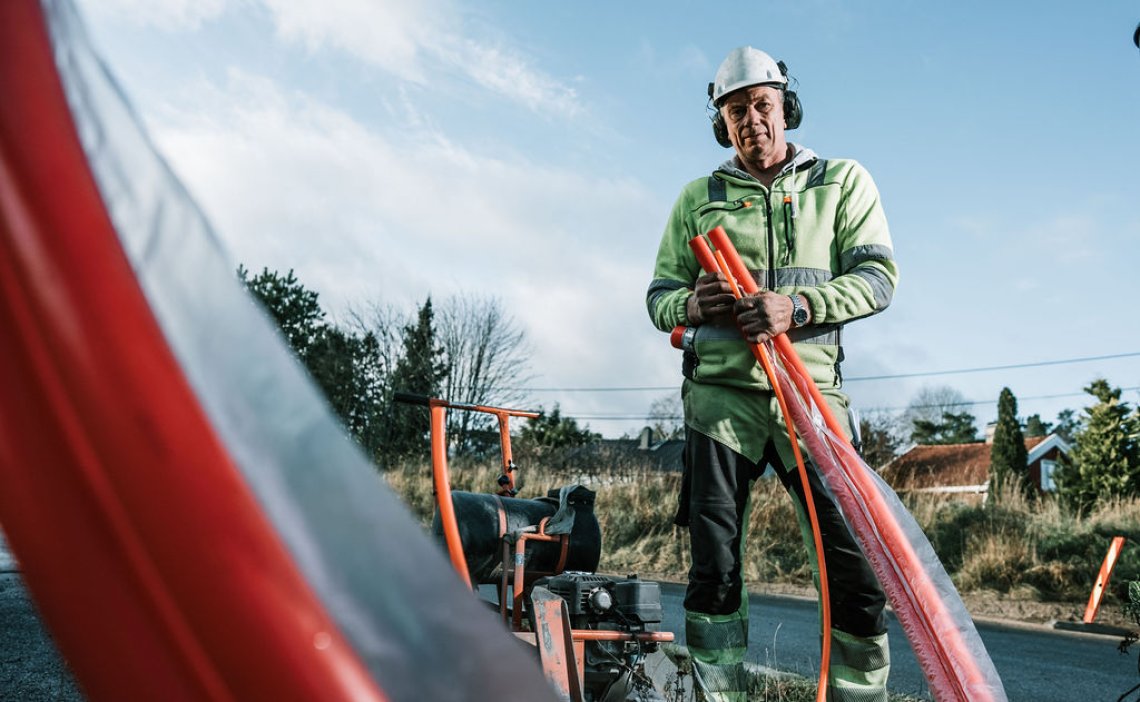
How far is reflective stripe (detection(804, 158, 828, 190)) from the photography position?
9.86 ft

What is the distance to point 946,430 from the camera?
2655 inches

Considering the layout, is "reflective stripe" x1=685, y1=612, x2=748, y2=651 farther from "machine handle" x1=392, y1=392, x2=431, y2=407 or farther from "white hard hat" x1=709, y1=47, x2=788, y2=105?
"white hard hat" x1=709, y1=47, x2=788, y2=105

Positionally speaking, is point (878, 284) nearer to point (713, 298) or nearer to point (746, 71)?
point (713, 298)

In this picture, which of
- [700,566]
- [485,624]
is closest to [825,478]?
[700,566]

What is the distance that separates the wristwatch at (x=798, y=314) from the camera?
272 cm

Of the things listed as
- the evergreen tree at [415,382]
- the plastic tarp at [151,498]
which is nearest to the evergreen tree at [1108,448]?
the evergreen tree at [415,382]

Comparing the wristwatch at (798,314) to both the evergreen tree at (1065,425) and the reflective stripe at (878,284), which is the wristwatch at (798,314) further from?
the evergreen tree at (1065,425)

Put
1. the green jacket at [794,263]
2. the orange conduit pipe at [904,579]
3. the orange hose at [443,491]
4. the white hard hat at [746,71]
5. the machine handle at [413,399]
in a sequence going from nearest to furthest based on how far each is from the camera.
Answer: the orange conduit pipe at [904,579], the green jacket at [794,263], the white hard hat at [746,71], the orange hose at [443,491], the machine handle at [413,399]

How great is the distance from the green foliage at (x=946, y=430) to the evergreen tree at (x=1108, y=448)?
3934cm

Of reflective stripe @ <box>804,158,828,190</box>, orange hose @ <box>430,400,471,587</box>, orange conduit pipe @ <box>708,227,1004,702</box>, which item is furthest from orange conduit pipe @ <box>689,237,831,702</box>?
orange hose @ <box>430,400,471,587</box>

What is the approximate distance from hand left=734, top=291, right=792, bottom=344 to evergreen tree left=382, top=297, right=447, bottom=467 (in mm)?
26022

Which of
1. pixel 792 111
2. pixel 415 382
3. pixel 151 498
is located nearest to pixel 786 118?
pixel 792 111

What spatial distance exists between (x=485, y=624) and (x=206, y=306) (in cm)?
24

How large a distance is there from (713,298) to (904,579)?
3.81 feet
